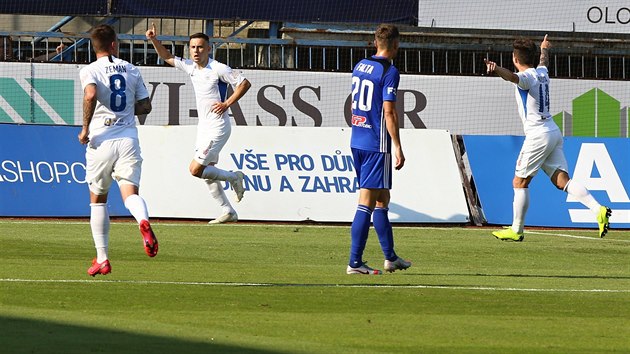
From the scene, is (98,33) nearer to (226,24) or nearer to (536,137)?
(536,137)

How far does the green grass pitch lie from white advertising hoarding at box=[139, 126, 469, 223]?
Result: 3540 mm

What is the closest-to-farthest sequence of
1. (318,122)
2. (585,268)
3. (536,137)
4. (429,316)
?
(429,316) → (585,268) → (536,137) → (318,122)

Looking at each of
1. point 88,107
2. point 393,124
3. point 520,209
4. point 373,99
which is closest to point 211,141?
point 520,209

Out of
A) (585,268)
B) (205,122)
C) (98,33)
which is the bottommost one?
(585,268)

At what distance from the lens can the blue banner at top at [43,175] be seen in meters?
18.4

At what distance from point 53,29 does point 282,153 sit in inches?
367

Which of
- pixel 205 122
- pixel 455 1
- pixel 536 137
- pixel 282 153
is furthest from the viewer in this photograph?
pixel 455 1

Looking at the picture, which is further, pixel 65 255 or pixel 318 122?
pixel 318 122

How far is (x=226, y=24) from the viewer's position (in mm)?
28344

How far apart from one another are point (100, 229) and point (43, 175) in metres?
8.73

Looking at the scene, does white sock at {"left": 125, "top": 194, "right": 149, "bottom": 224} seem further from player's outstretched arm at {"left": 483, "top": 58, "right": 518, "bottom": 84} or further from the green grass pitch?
player's outstretched arm at {"left": 483, "top": 58, "right": 518, "bottom": 84}

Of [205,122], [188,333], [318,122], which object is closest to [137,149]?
[188,333]

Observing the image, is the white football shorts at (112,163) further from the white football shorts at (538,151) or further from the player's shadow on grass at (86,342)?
the white football shorts at (538,151)

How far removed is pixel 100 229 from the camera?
10164mm
